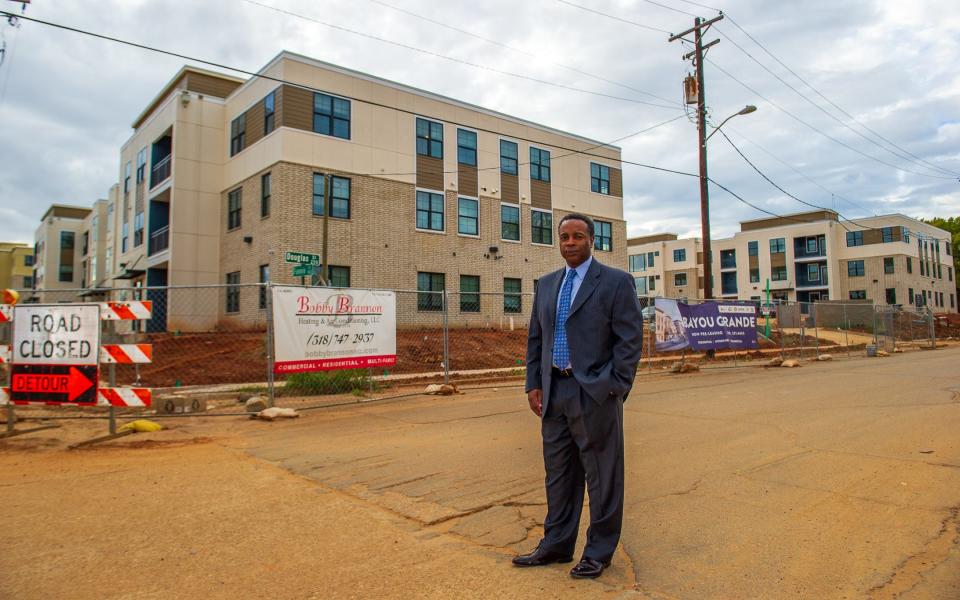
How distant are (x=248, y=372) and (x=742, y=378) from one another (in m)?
12.4

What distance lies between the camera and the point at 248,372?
1561 centimetres

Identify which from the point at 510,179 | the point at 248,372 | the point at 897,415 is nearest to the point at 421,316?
the point at 510,179

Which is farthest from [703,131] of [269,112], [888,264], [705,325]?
[888,264]

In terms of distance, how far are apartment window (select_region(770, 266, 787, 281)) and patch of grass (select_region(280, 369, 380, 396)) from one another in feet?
209

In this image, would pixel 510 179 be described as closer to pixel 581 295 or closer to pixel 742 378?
pixel 742 378

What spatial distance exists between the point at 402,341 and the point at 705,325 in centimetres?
988

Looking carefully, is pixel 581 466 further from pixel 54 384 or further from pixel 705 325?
pixel 705 325

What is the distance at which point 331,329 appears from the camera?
10469 millimetres

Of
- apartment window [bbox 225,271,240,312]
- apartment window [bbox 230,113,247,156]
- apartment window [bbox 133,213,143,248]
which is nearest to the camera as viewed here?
apartment window [bbox 225,271,240,312]

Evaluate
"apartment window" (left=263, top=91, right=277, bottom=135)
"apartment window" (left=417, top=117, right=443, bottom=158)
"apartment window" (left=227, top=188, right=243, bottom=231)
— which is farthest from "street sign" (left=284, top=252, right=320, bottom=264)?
"apartment window" (left=417, top=117, right=443, bottom=158)

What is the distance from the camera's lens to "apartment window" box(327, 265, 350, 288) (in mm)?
24359

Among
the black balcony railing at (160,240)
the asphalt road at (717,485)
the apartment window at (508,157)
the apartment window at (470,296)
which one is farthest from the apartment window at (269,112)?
the asphalt road at (717,485)

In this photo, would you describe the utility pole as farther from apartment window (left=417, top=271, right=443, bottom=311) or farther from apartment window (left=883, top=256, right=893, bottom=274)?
apartment window (left=883, top=256, right=893, bottom=274)

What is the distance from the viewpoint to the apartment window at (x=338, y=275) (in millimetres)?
24359
